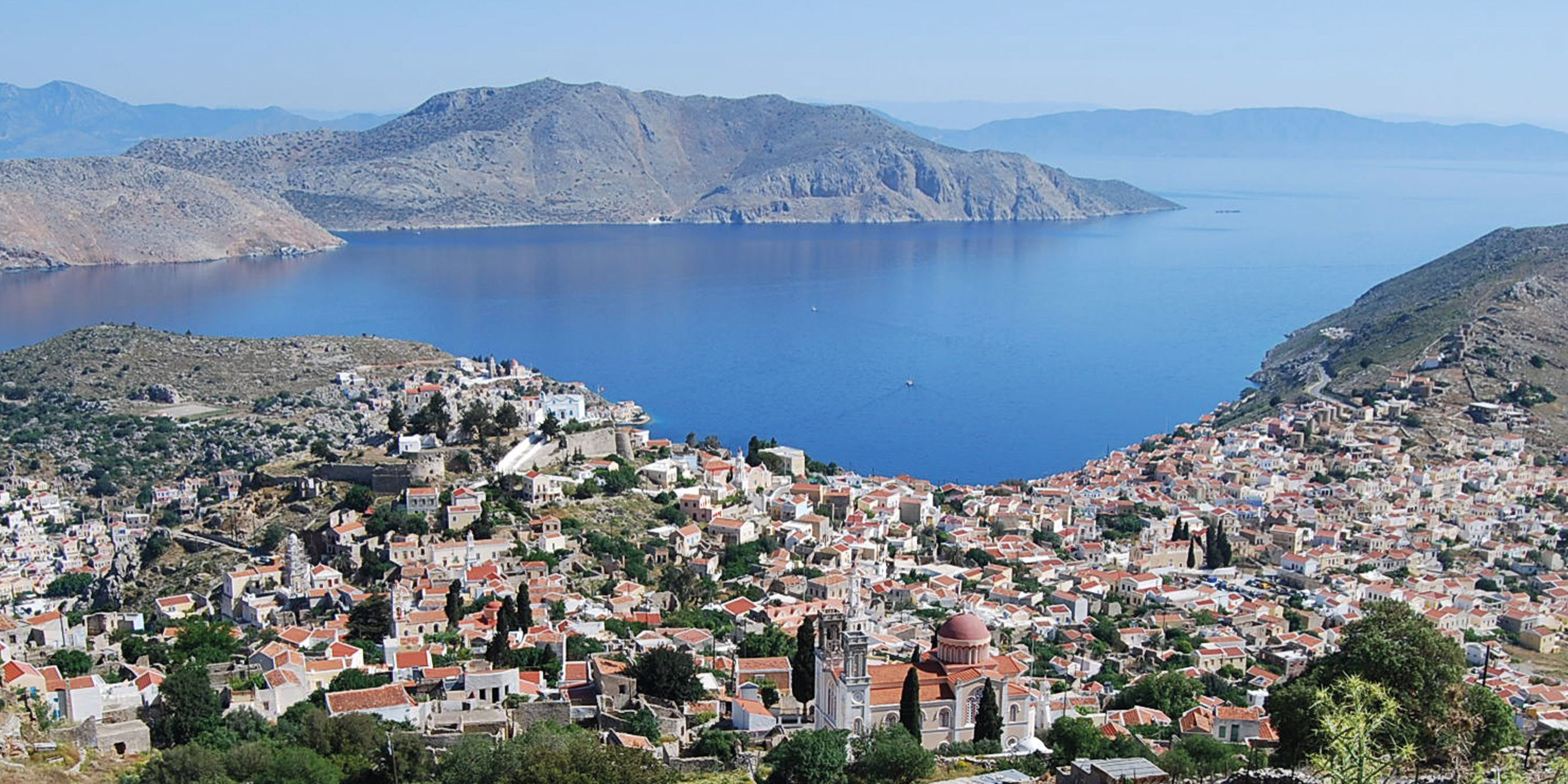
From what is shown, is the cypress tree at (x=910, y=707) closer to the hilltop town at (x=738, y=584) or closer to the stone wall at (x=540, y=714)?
the hilltop town at (x=738, y=584)

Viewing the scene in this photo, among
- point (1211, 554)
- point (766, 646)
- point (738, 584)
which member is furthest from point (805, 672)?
point (1211, 554)

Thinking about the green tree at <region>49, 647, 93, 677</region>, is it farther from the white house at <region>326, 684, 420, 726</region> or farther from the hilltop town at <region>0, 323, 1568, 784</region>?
the white house at <region>326, 684, 420, 726</region>

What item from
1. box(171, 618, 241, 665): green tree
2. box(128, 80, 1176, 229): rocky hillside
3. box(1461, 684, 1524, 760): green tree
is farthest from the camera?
box(128, 80, 1176, 229): rocky hillside

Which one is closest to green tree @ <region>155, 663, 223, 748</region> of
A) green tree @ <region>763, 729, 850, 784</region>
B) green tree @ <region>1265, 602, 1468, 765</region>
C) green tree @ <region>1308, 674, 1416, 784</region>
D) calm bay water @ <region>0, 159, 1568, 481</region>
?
green tree @ <region>763, 729, 850, 784</region>

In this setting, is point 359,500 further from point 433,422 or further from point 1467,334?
point 1467,334

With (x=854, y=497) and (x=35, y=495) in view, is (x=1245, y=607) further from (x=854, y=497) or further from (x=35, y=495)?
(x=35, y=495)

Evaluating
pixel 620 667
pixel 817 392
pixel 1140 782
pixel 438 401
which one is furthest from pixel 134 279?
pixel 1140 782
